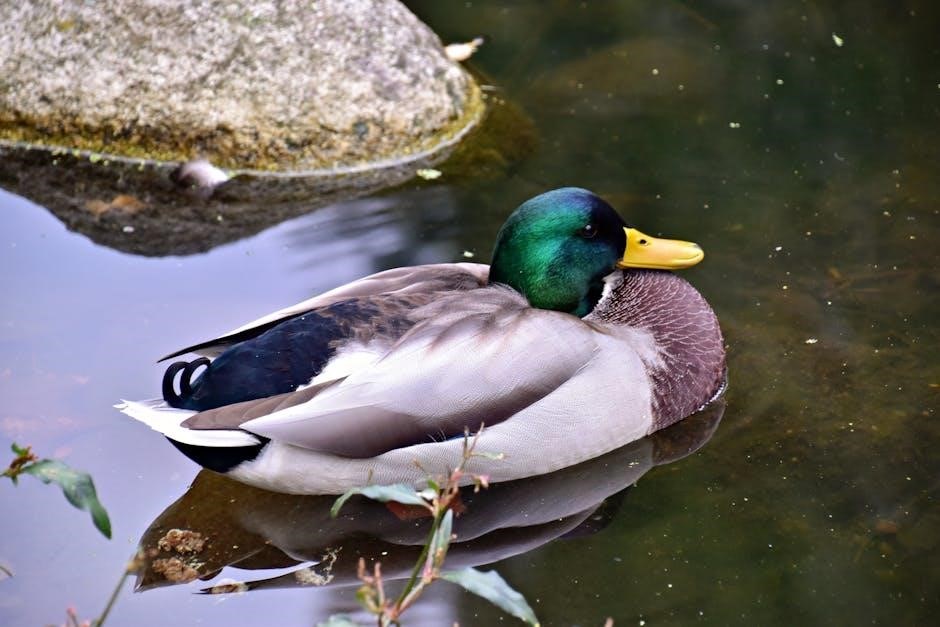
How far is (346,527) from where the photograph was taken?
446 centimetres

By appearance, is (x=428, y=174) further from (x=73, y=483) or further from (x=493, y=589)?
(x=493, y=589)

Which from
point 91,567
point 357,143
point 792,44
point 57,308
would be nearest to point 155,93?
point 357,143

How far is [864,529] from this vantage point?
434 cm

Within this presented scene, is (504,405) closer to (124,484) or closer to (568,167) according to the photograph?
(124,484)

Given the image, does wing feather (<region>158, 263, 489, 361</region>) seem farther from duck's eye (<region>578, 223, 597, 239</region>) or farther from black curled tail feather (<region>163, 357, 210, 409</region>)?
duck's eye (<region>578, 223, 597, 239</region>)

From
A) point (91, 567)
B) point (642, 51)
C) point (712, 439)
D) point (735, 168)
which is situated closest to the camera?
point (91, 567)

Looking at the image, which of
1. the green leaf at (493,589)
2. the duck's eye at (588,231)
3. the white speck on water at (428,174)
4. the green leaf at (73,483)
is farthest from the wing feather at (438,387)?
the white speck on water at (428,174)

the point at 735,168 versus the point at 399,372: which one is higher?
the point at 399,372

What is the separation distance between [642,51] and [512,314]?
3457 millimetres

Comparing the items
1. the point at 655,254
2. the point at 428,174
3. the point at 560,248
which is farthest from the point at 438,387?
the point at 428,174

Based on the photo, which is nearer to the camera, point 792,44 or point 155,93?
point 155,93

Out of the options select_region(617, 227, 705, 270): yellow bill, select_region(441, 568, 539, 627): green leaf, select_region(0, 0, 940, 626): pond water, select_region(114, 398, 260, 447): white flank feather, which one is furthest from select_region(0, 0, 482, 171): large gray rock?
select_region(441, 568, 539, 627): green leaf

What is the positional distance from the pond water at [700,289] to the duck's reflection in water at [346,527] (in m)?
0.04

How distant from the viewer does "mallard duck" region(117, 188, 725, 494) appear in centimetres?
422
